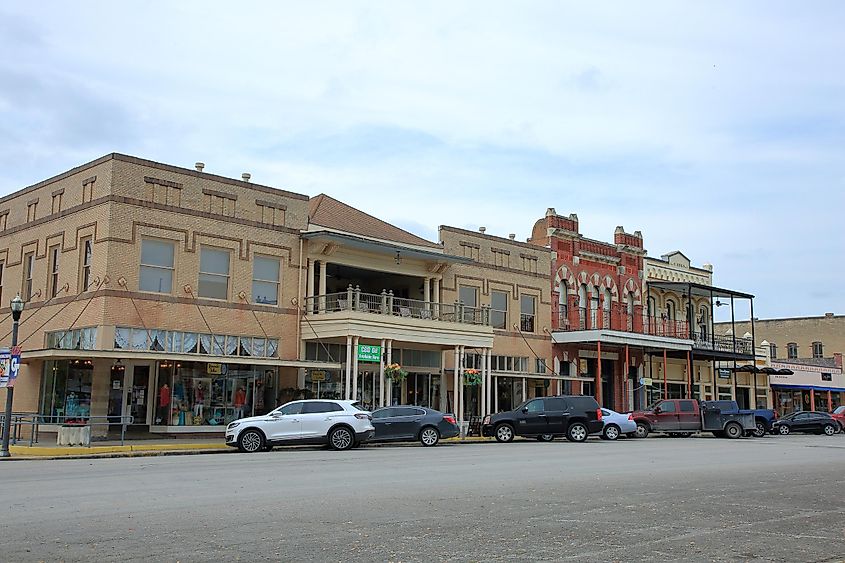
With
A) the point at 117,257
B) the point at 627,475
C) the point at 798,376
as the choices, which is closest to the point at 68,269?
the point at 117,257

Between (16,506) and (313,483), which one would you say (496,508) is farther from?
(16,506)

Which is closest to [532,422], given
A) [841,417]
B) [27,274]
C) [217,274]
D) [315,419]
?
[315,419]

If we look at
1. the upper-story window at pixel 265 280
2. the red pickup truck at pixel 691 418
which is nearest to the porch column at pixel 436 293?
the upper-story window at pixel 265 280

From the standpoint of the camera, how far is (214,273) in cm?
3148

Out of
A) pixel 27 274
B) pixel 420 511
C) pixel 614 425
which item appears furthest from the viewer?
pixel 614 425

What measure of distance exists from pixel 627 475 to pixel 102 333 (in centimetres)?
1787

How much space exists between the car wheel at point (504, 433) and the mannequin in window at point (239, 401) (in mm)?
9021

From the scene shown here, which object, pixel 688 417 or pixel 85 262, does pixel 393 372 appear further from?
pixel 688 417

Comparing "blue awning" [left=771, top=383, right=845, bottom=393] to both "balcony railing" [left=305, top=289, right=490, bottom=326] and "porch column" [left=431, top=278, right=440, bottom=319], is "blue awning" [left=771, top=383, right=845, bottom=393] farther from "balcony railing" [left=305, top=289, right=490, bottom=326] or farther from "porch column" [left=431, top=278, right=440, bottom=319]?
"porch column" [left=431, top=278, right=440, bottom=319]

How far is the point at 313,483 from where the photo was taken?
588 inches

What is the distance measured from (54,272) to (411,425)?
44.9ft

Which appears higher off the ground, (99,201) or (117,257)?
(99,201)

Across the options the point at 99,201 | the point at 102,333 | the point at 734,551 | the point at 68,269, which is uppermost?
the point at 99,201

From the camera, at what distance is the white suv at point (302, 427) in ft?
81.5
